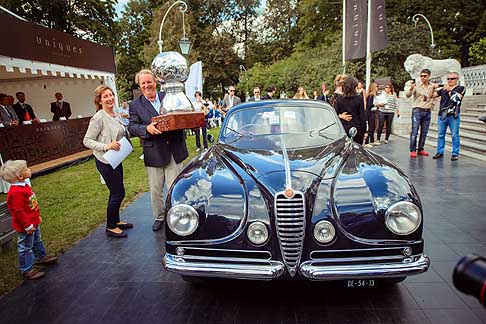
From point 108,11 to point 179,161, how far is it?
2966 cm

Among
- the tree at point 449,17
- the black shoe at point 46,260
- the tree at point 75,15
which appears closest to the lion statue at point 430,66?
the tree at point 449,17

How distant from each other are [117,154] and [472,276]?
3761 millimetres

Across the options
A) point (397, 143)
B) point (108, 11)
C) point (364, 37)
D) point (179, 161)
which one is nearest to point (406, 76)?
point (364, 37)

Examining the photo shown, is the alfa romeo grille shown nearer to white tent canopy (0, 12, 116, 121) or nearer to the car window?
the car window

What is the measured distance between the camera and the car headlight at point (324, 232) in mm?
2453

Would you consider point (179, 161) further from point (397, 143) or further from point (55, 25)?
point (55, 25)

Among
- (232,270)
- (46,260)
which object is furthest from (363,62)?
(232,270)

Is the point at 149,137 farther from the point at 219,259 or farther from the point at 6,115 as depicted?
the point at 6,115

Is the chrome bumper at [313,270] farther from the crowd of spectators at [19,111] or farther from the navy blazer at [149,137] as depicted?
the crowd of spectators at [19,111]

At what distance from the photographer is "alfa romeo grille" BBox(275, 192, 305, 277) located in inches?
96.7

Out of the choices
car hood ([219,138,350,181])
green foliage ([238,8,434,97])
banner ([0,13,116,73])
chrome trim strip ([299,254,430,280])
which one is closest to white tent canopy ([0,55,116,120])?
banner ([0,13,116,73])

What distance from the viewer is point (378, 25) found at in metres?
14.5

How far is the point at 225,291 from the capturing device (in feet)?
9.92

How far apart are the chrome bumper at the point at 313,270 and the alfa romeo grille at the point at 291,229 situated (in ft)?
0.21
